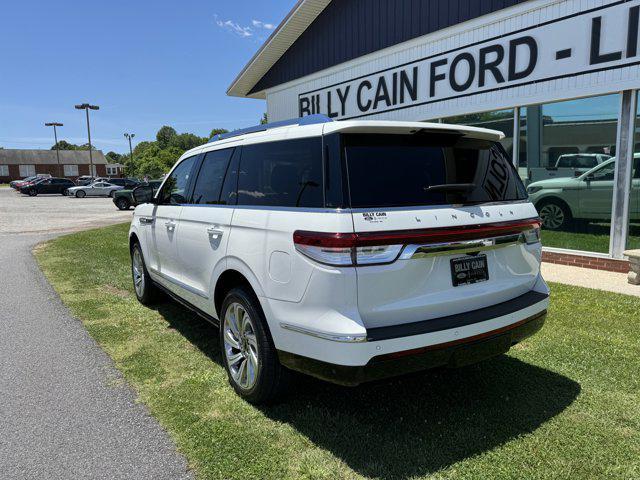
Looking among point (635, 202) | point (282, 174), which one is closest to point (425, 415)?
point (282, 174)

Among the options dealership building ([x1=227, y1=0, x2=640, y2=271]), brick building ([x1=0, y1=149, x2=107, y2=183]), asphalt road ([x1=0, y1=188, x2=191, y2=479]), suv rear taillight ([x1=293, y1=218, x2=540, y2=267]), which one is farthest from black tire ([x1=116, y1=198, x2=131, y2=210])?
brick building ([x1=0, y1=149, x2=107, y2=183])

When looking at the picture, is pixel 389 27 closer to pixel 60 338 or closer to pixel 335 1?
pixel 335 1

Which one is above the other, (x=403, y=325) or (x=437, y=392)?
(x=403, y=325)

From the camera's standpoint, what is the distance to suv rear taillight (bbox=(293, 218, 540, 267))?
246cm

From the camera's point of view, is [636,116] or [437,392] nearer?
[437,392]

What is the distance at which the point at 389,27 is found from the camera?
1081cm

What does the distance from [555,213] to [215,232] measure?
6.95 meters

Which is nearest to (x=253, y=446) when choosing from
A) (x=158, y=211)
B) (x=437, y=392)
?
(x=437, y=392)

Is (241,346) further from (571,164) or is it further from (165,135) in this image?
(165,135)

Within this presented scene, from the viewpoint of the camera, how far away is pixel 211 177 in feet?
13.3

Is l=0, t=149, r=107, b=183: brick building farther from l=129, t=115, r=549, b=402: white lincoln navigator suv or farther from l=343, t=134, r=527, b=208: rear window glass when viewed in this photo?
l=343, t=134, r=527, b=208: rear window glass

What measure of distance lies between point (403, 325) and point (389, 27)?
32.4ft

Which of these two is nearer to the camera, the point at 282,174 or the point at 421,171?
the point at 421,171

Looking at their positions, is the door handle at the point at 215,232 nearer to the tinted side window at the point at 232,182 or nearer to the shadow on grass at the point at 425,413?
the tinted side window at the point at 232,182
